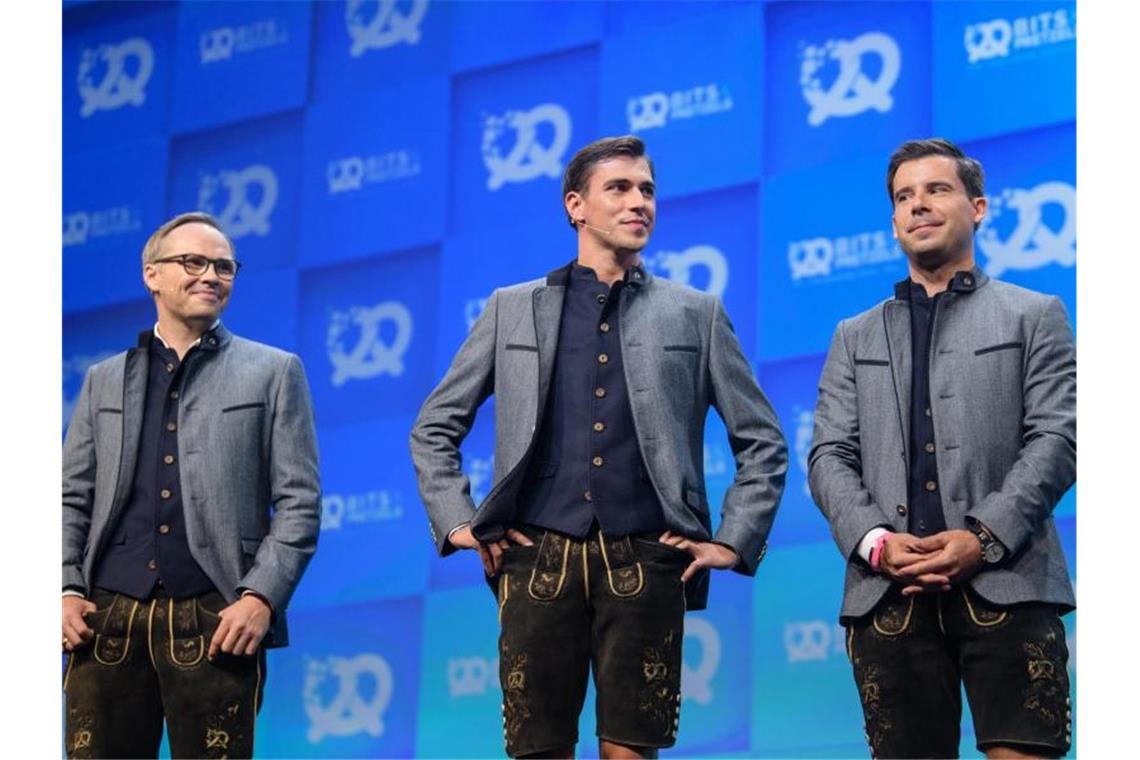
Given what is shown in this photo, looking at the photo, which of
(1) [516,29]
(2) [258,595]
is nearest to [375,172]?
(1) [516,29]

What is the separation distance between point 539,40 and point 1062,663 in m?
3.02

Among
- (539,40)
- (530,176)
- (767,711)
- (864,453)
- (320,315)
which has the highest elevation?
(539,40)

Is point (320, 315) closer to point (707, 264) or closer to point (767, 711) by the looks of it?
point (707, 264)

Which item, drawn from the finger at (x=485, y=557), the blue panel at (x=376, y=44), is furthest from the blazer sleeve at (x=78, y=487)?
the blue panel at (x=376, y=44)

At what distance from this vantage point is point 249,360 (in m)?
4.50

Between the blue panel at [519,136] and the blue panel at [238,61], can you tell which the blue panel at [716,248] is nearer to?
the blue panel at [519,136]

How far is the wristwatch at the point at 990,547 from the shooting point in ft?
12.4

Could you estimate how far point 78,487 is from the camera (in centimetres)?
446

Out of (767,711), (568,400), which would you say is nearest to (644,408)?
(568,400)

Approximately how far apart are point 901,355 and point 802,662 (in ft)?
5.03

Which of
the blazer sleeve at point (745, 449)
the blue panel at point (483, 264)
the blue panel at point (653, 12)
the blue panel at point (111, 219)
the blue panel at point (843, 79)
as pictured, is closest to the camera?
the blazer sleeve at point (745, 449)

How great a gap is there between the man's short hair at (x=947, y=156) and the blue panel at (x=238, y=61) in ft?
9.19

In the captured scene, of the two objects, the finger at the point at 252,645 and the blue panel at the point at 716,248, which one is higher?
Result: the blue panel at the point at 716,248

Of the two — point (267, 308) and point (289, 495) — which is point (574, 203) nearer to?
point (289, 495)
